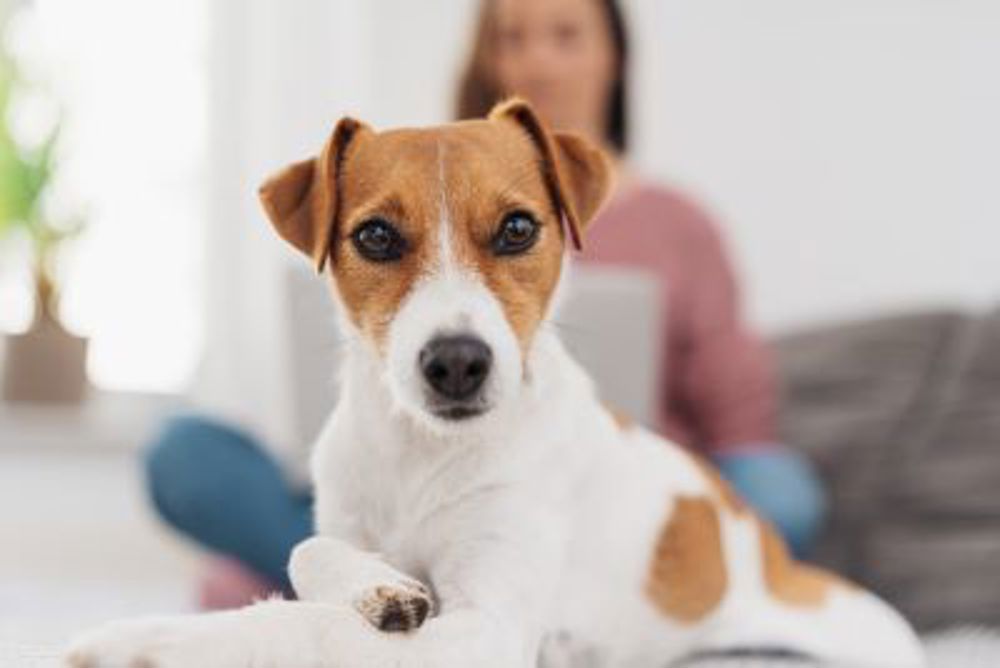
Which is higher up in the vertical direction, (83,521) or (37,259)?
(37,259)

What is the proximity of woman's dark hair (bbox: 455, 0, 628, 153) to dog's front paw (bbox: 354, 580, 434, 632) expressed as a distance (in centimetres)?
51

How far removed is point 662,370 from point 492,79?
2.19 ft

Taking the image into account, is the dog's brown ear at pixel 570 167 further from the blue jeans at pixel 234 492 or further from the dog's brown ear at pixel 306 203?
the blue jeans at pixel 234 492

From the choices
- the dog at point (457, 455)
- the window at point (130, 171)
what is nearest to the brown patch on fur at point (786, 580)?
the dog at point (457, 455)

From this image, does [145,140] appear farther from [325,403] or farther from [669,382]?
[325,403]

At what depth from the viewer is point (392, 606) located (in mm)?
677

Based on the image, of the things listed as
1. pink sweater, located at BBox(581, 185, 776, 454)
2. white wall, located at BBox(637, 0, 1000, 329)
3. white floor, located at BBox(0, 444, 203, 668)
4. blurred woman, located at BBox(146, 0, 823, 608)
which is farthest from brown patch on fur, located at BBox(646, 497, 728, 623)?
white floor, located at BBox(0, 444, 203, 668)

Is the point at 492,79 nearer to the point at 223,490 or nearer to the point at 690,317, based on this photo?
the point at 223,490

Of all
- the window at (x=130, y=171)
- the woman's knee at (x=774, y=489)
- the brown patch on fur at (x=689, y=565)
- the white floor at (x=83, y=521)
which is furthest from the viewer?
the white floor at (x=83, y=521)

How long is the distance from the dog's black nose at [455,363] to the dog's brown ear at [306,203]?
73mm

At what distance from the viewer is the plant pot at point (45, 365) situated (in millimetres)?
2949

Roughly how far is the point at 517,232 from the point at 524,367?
93 millimetres

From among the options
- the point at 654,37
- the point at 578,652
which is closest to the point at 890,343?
the point at 654,37

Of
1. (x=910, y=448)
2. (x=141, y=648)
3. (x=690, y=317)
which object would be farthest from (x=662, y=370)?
(x=141, y=648)
